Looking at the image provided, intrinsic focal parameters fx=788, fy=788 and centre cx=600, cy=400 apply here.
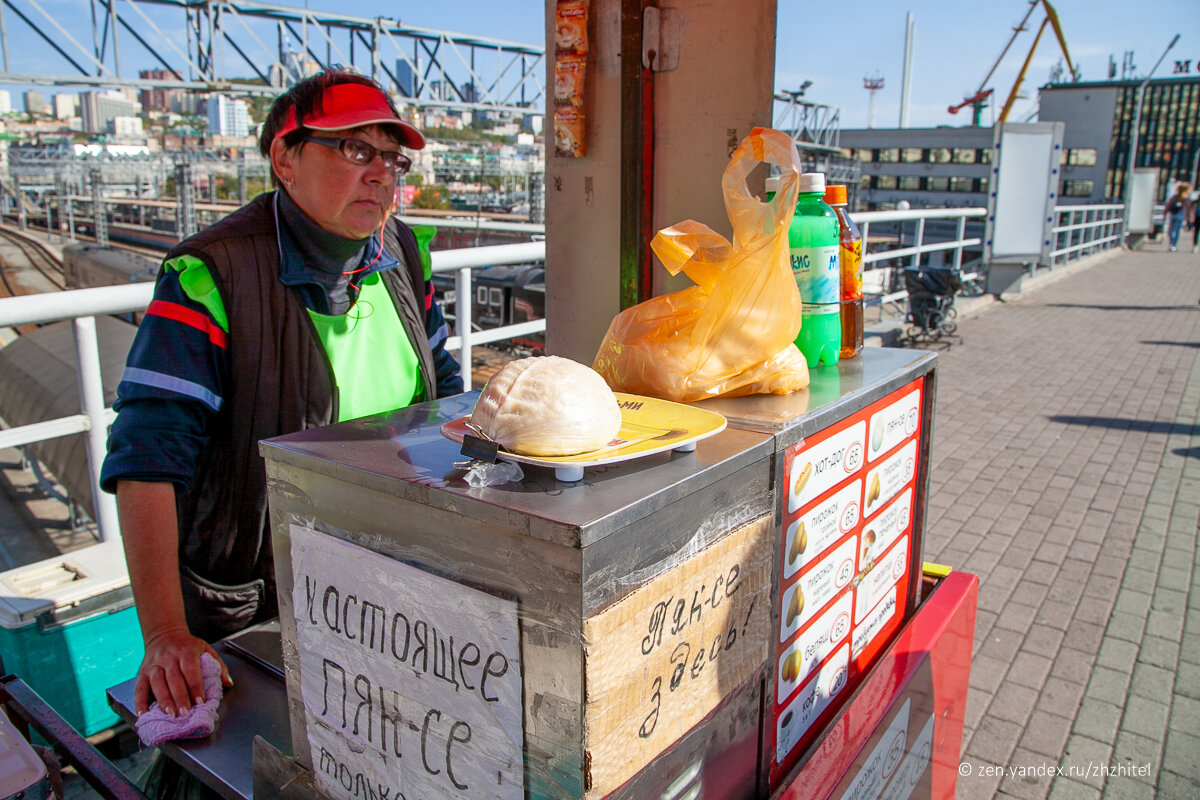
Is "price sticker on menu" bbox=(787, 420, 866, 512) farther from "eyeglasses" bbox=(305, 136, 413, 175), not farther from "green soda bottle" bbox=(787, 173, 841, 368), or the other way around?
"eyeglasses" bbox=(305, 136, 413, 175)

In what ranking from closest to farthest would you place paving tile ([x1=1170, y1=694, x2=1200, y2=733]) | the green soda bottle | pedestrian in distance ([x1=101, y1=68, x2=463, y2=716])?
pedestrian in distance ([x1=101, y1=68, x2=463, y2=716]), the green soda bottle, paving tile ([x1=1170, y1=694, x2=1200, y2=733])

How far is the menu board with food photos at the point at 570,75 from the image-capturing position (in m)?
1.99

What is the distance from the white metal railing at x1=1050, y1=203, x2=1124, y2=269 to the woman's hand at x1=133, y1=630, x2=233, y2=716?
56.2 ft

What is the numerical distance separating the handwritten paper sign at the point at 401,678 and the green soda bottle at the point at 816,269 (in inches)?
38.4

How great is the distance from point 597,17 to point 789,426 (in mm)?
1325

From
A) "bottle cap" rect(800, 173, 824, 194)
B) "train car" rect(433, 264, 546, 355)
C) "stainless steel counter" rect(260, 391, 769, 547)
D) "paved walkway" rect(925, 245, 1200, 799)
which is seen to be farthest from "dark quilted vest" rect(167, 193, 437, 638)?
"train car" rect(433, 264, 546, 355)

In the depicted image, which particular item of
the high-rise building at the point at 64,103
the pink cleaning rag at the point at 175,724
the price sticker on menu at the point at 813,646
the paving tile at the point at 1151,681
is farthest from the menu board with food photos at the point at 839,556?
the high-rise building at the point at 64,103

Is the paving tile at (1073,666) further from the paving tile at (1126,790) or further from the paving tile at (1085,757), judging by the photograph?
the paving tile at (1126,790)

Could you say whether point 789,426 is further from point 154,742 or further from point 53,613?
point 53,613

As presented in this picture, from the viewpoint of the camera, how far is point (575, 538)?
0.77 meters

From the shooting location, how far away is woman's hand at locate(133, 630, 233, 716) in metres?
1.38

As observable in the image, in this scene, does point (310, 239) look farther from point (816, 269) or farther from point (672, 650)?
point (672, 650)

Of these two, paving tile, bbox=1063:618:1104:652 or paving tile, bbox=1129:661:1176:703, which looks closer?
paving tile, bbox=1129:661:1176:703

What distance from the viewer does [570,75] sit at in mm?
2051
